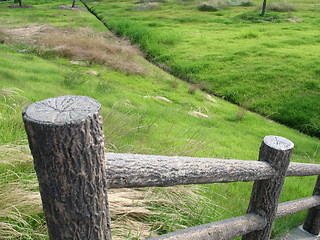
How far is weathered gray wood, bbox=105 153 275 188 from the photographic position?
1.36 metres

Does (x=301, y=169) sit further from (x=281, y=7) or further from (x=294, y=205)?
(x=281, y=7)

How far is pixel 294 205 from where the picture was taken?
300 cm

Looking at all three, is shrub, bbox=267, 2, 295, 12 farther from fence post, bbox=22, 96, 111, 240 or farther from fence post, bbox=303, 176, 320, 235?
fence post, bbox=22, 96, 111, 240

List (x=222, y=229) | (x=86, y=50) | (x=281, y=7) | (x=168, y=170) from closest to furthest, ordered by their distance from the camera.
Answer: (x=168, y=170) → (x=222, y=229) → (x=86, y=50) → (x=281, y=7)

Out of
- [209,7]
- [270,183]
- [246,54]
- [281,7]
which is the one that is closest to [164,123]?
[270,183]

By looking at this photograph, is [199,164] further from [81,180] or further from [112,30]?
[112,30]

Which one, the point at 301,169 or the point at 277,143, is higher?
the point at 277,143

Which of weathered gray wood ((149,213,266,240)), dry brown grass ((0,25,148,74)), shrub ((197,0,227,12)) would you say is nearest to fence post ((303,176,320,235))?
weathered gray wood ((149,213,266,240))

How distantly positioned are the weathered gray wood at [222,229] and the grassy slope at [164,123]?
20.3 inches

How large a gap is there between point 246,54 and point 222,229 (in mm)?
13967

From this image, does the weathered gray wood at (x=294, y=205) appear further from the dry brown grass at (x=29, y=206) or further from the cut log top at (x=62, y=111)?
the cut log top at (x=62, y=111)

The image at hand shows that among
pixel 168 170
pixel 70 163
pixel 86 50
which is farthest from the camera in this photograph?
pixel 86 50

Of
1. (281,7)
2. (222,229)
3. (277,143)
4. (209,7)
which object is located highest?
(281,7)

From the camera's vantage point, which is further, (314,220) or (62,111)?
(314,220)
